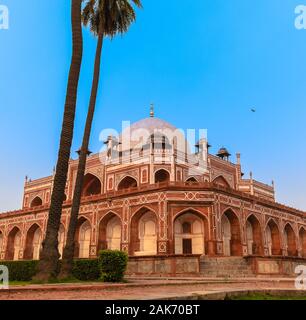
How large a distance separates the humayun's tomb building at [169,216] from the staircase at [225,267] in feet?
0.24

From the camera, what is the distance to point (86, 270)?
15734mm

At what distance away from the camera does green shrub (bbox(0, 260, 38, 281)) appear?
17.5 metres

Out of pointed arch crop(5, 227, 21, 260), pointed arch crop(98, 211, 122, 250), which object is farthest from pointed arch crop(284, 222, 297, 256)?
pointed arch crop(5, 227, 21, 260)

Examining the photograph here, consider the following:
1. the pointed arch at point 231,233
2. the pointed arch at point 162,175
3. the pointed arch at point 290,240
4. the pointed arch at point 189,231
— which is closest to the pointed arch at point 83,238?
the pointed arch at point 162,175

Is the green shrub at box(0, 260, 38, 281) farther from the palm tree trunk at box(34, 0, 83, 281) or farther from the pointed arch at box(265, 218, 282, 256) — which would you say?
the pointed arch at box(265, 218, 282, 256)

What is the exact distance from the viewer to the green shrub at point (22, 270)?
17516mm

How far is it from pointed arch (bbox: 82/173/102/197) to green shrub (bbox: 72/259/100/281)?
1193 inches

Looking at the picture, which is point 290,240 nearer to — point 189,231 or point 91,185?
point 189,231

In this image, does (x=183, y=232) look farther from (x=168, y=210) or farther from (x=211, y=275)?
(x=211, y=275)

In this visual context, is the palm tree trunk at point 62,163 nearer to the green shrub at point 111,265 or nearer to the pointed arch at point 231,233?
the green shrub at point 111,265

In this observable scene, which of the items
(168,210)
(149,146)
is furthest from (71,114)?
(149,146)

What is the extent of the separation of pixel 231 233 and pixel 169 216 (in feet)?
23.2

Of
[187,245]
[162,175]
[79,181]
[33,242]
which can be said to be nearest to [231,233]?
[187,245]

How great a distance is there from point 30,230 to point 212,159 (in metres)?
24.3
